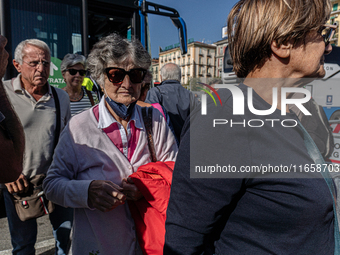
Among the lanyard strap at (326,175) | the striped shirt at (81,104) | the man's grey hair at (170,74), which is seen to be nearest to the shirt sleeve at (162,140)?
the lanyard strap at (326,175)

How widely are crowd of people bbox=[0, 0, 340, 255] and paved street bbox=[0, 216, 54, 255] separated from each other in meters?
1.85

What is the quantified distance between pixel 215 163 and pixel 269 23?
586mm

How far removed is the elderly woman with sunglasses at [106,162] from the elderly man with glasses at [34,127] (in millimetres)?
783

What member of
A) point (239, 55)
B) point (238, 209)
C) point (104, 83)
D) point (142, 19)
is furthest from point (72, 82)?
point (238, 209)

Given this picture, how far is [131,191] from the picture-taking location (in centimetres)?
148

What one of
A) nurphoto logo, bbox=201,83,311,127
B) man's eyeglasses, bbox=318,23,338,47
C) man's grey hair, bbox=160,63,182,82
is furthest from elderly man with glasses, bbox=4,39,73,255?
man's eyeglasses, bbox=318,23,338,47

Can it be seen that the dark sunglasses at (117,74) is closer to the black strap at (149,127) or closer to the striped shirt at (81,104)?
the black strap at (149,127)

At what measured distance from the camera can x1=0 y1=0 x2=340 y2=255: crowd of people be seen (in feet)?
2.85

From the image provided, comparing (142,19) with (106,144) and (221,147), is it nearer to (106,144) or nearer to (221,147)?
(106,144)

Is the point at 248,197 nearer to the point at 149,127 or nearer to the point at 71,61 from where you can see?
the point at 149,127

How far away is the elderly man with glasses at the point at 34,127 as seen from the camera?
2.24m

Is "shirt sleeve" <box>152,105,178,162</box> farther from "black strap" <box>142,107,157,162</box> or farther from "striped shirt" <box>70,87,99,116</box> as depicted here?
"striped shirt" <box>70,87,99,116</box>

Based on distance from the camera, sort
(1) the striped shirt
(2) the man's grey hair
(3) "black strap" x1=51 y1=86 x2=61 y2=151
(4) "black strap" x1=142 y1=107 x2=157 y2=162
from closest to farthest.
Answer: (4) "black strap" x1=142 y1=107 x2=157 y2=162 < (3) "black strap" x1=51 y1=86 x2=61 y2=151 < (1) the striped shirt < (2) the man's grey hair

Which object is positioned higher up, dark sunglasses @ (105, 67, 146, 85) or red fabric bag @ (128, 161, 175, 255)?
dark sunglasses @ (105, 67, 146, 85)
